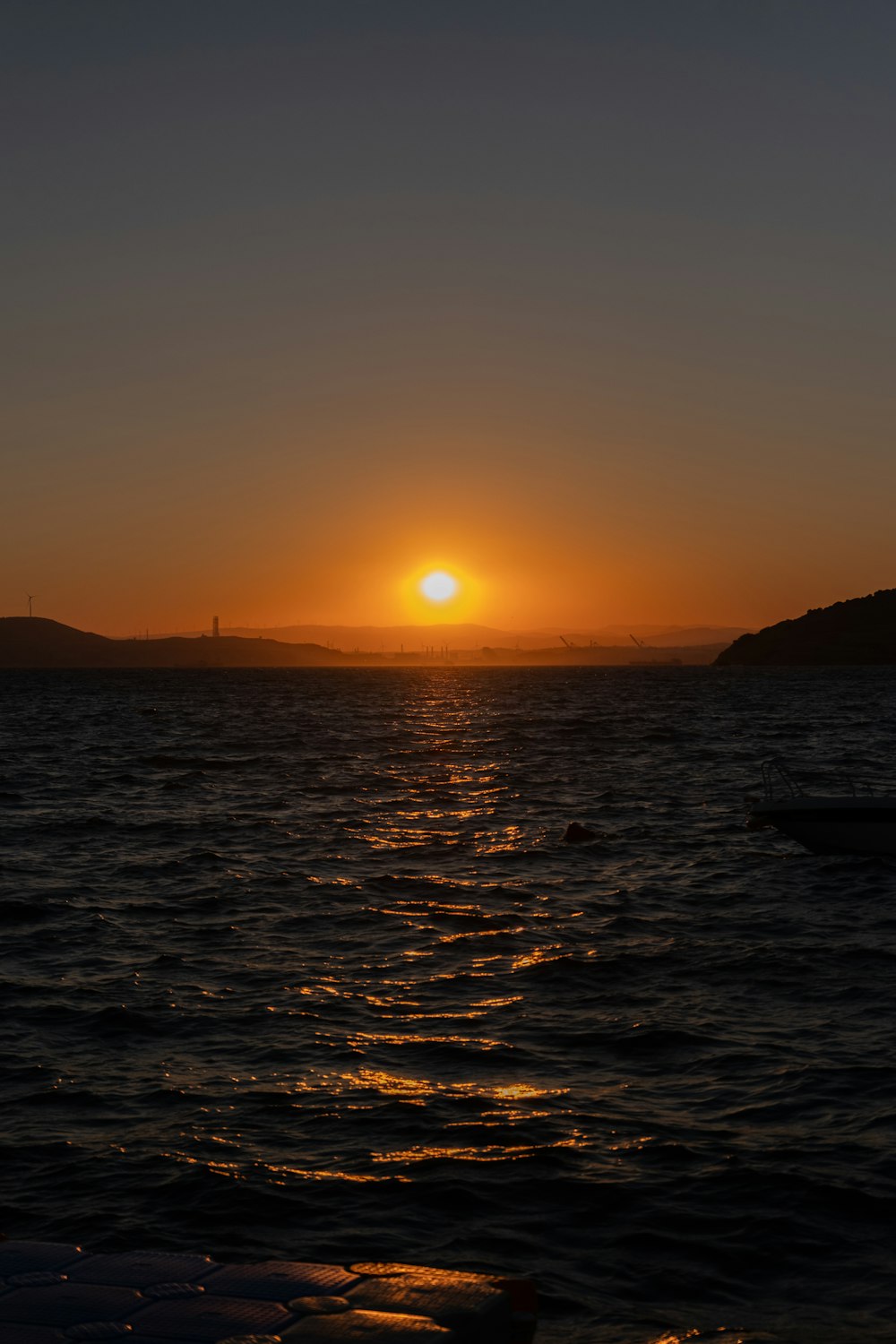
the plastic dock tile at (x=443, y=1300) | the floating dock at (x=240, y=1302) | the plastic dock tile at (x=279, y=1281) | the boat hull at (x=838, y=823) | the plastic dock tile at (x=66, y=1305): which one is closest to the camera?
the floating dock at (x=240, y=1302)

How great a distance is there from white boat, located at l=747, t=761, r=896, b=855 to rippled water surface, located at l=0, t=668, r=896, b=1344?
18.5 inches

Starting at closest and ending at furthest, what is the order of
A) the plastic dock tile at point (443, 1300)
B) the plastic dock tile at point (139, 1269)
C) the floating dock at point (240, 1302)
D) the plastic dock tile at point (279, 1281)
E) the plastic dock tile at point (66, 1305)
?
the floating dock at point (240, 1302) < the plastic dock tile at point (66, 1305) < the plastic dock tile at point (443, 1300) < the plastic dock tile at point (279, 1281) < the plastic dock tile at point (139, 1269)

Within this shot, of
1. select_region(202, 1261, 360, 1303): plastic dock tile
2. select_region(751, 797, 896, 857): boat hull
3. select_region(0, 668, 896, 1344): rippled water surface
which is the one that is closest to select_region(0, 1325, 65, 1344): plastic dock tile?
select_region(202, 1261, 360, 1303): plastic dock tile

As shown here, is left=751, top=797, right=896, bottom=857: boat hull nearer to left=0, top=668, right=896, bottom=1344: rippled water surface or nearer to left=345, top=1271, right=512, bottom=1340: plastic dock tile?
left=0, top=668, right=896, bottom=1344: rippled water surface

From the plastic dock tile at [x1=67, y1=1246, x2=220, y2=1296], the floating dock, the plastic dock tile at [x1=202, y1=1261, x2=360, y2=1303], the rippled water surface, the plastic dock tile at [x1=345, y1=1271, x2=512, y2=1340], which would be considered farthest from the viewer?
the rippled water surface

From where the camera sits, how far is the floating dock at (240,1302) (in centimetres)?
654

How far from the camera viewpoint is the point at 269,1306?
22.6 feet

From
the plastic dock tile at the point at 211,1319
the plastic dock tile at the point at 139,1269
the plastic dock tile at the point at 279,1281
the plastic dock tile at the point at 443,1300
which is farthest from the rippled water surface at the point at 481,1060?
the plastic dock tile at the point at 211,1319

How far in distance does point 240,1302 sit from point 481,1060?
8.00 metres

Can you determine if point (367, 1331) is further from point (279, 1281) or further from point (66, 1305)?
point (66, 1305)

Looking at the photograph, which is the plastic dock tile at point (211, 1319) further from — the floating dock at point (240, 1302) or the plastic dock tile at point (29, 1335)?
the plastic dock tile at point (29, 1335)

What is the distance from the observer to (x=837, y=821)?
2989 centimetres

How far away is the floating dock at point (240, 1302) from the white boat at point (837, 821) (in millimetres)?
23308

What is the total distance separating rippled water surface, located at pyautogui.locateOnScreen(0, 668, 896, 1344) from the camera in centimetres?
1019
